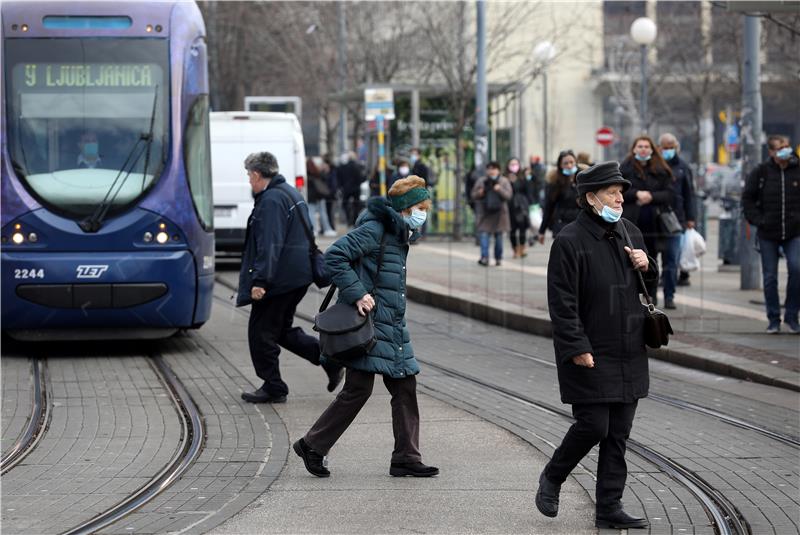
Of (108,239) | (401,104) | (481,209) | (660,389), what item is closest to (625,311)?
(660,389)

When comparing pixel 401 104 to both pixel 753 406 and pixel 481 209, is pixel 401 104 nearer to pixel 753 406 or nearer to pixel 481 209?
pixel 481 209

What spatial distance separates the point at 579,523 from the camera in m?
6.60

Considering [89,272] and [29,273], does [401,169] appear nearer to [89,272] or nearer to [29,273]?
[89,272]

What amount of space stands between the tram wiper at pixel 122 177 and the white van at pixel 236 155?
8831mm

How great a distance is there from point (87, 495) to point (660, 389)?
16.8ft

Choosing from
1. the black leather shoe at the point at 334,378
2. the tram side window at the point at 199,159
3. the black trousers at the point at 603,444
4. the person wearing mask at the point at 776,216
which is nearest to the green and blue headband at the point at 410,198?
the black trousers at the point at 603,444

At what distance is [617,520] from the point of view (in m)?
6.45

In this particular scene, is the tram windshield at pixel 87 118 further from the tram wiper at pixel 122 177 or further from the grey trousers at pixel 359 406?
the grey trousers at pixel 359 406

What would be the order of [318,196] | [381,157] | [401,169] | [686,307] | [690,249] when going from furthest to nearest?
[318,196], [381,157], [401,169], [690,249], [686,307]

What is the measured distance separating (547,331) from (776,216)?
2525 millimetres

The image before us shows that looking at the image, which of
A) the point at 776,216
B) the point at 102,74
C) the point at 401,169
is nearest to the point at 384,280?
the point at 102,74

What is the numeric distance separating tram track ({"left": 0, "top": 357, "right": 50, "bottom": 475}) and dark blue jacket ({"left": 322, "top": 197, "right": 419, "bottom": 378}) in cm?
199

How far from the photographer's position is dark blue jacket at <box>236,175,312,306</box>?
9.88 m

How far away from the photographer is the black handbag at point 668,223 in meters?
14.5
